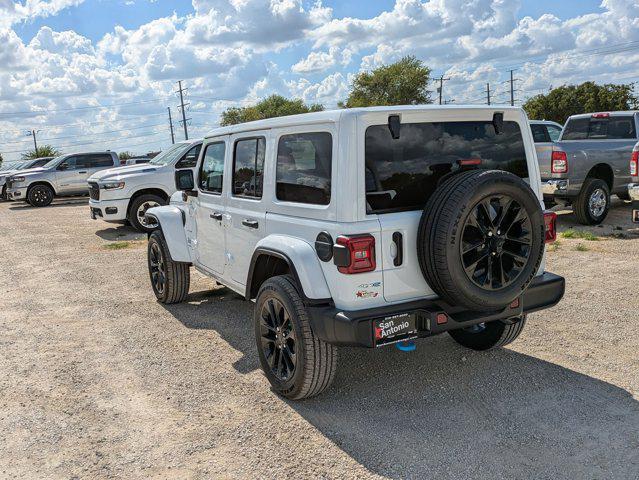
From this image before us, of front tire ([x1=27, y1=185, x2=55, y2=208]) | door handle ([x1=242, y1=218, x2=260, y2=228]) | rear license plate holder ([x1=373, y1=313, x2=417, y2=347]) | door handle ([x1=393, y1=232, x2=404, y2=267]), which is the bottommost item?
front tire ([x1=27, y1=185, x2=55, y2=208])

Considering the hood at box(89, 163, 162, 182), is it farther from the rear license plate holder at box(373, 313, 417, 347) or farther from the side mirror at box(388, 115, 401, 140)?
the rear license plate holder at box(373, 313, 417, 347)

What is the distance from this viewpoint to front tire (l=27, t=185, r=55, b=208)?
68.7 feet

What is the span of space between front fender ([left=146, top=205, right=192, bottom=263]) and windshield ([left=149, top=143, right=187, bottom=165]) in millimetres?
6952

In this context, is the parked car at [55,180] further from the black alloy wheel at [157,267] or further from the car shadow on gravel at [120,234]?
the black alloy wheel at [157,267]

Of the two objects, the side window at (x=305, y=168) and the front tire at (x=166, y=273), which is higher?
the side window at (x=305, y=168)

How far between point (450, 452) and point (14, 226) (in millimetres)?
15111

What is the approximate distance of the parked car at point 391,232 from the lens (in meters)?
3.58

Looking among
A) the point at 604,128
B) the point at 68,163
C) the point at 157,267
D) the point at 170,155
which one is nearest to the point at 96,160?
the point at 68,163

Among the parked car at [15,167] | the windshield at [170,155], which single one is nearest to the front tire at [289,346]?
the windshield at [170,155]

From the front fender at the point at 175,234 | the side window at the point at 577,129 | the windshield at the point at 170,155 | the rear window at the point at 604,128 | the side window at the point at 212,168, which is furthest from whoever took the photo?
the windshield at the point at 170,155

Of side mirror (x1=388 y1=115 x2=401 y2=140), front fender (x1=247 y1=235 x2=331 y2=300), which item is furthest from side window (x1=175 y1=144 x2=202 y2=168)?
side mirror (x1=388 y1=115 x2=401 y2=140)

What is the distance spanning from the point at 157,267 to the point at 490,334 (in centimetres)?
386

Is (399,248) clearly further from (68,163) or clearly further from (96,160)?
(68,163)

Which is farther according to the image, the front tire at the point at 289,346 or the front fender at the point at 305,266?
the front tire at the point at 289,346
